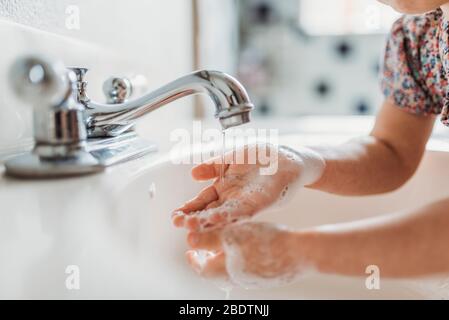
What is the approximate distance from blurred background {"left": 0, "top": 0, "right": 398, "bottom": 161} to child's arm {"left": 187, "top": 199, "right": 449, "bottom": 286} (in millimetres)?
321

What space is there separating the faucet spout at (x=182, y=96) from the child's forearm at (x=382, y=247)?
128mm

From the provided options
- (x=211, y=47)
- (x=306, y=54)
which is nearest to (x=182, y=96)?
(x=211, y=47)

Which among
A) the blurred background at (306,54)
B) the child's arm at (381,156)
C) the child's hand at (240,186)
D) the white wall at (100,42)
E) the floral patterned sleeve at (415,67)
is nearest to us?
the child's hand at (240,186)

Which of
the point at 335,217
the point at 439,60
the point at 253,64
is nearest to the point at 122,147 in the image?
the point at 335,217

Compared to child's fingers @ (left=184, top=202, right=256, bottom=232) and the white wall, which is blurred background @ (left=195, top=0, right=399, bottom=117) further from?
child's fingers @ (left=184, top=202, right=256, bottom=232)

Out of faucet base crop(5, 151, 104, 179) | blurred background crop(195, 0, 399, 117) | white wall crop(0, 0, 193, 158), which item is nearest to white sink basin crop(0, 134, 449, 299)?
faucet base crop(5, 151, 104, 179)

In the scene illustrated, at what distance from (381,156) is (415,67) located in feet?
0.58

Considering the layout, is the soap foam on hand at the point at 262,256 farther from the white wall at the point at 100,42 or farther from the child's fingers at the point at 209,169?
the white wall at the point at 100,42

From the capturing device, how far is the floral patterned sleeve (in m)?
0.78

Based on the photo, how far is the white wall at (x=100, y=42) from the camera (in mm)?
558

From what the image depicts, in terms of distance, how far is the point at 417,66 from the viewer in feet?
2.67

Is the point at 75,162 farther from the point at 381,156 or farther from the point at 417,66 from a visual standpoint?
the point at 417,66

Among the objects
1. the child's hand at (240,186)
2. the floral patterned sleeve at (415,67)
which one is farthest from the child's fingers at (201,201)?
the floral patterned sleeve at (415,67)
